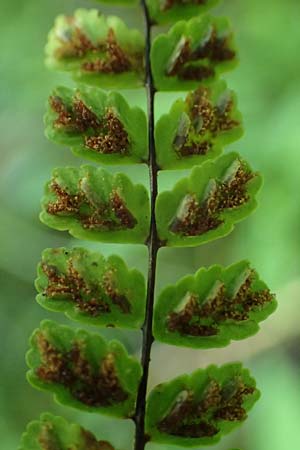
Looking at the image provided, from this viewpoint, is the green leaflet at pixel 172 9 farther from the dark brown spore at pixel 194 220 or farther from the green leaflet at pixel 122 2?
the dark brown spore at pixel 194 220

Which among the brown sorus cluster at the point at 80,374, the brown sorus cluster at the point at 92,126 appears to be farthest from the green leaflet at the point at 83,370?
the brown sorus cluster at the point at 92,126

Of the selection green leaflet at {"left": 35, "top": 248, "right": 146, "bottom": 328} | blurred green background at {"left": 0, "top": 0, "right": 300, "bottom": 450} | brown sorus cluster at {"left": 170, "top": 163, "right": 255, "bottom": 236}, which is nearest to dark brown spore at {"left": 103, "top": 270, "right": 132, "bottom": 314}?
green leaflet at {"left": 35, "top": 248, "right": 146, "bottom": 328}

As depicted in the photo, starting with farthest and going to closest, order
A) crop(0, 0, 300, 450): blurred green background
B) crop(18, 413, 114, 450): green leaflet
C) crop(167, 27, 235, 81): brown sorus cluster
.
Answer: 1. crop(0, 0, 300, 450): blurred green background
2. crop(167, 27, 235, 81): brown sorus cluster
3. crop(18, 413, 114, 450): green leaflet

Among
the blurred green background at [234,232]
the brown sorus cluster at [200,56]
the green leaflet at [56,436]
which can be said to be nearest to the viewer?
the green leaflet at [56,436]

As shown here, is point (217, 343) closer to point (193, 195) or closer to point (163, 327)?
point (163, 327)

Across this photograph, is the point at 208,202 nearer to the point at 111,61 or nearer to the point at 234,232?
the point at 111,61

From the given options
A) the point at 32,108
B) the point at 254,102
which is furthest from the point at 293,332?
the point at 32,108

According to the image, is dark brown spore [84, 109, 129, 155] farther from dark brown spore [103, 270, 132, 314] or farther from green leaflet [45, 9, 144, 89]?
dark brown spore [103, 270, 132, 314]
